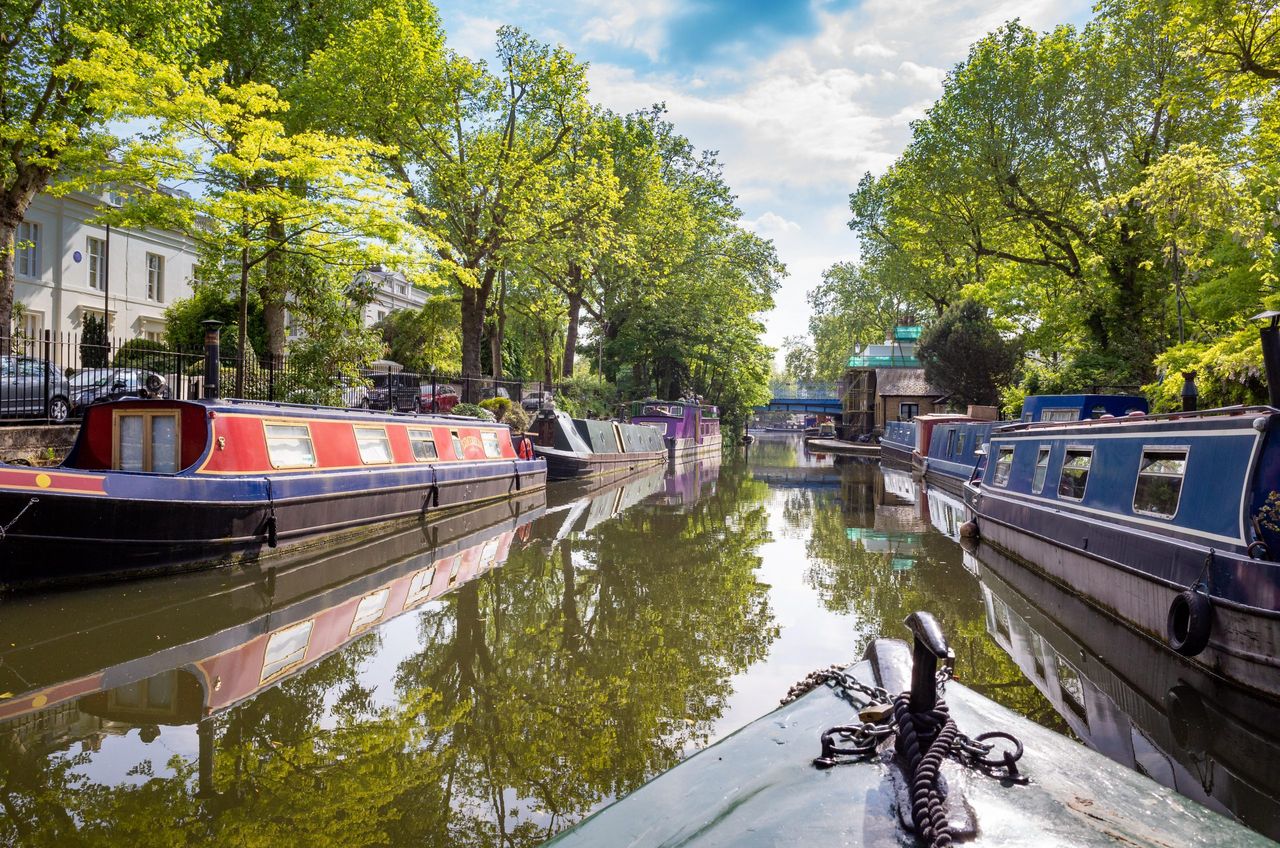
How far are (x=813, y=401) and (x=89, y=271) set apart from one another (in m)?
60.0

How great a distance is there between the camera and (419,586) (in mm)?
8242

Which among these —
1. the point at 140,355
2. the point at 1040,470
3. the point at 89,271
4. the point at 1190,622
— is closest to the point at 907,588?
the point at 1040,470

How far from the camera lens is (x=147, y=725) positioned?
14.7 ft

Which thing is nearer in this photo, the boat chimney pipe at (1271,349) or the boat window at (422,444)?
the boat chimney pipe at (1271,349)

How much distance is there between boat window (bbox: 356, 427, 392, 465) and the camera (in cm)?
1162

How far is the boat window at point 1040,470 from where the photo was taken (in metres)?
10.1

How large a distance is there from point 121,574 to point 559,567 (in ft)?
15.2

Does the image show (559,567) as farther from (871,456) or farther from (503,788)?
(871,456)

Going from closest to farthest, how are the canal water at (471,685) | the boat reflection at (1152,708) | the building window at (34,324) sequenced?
the canal water at (471,685)
the boat reflection at (1152,708)
the building window at (34,324)

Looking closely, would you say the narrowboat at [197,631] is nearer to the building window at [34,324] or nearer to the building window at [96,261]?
the building window at [34,324]

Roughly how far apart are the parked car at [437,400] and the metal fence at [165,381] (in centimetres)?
3

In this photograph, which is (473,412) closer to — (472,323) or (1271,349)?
(472,323)

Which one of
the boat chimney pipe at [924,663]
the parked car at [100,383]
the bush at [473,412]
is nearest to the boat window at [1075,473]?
the boat chimney pipe at [924,663]

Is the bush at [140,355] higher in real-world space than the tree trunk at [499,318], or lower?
lower
